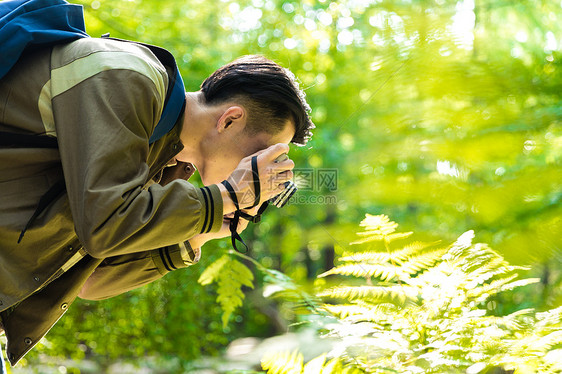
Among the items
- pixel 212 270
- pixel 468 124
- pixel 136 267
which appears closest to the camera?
pixel 468 124

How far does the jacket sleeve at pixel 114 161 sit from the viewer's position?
75 cm

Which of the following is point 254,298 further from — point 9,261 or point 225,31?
point 9,261

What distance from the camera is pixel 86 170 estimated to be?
0.75 metres

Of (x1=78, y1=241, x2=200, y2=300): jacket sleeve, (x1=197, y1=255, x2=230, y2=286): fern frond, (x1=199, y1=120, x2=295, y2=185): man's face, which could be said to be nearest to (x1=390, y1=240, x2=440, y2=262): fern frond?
(x1=199, y1=120, x2=295, y2=185): man's face

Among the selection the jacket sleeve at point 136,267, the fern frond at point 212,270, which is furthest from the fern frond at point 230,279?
the jacket sleeve at point 136,267

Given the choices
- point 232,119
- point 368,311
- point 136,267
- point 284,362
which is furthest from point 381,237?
point 136,267

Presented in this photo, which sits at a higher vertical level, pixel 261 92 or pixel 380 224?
pixel 261 92

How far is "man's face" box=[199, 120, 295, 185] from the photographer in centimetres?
107

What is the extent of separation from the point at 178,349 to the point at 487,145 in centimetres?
313

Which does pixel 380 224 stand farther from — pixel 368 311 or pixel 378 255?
pixel 368 311

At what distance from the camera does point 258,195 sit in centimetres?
90

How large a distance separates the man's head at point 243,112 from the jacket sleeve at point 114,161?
0.24 m

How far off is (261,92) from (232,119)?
83mm

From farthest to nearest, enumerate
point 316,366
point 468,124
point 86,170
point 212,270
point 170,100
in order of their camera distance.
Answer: point 212,270, point 170,100, point 316,366, point 86,170, point 468,124
